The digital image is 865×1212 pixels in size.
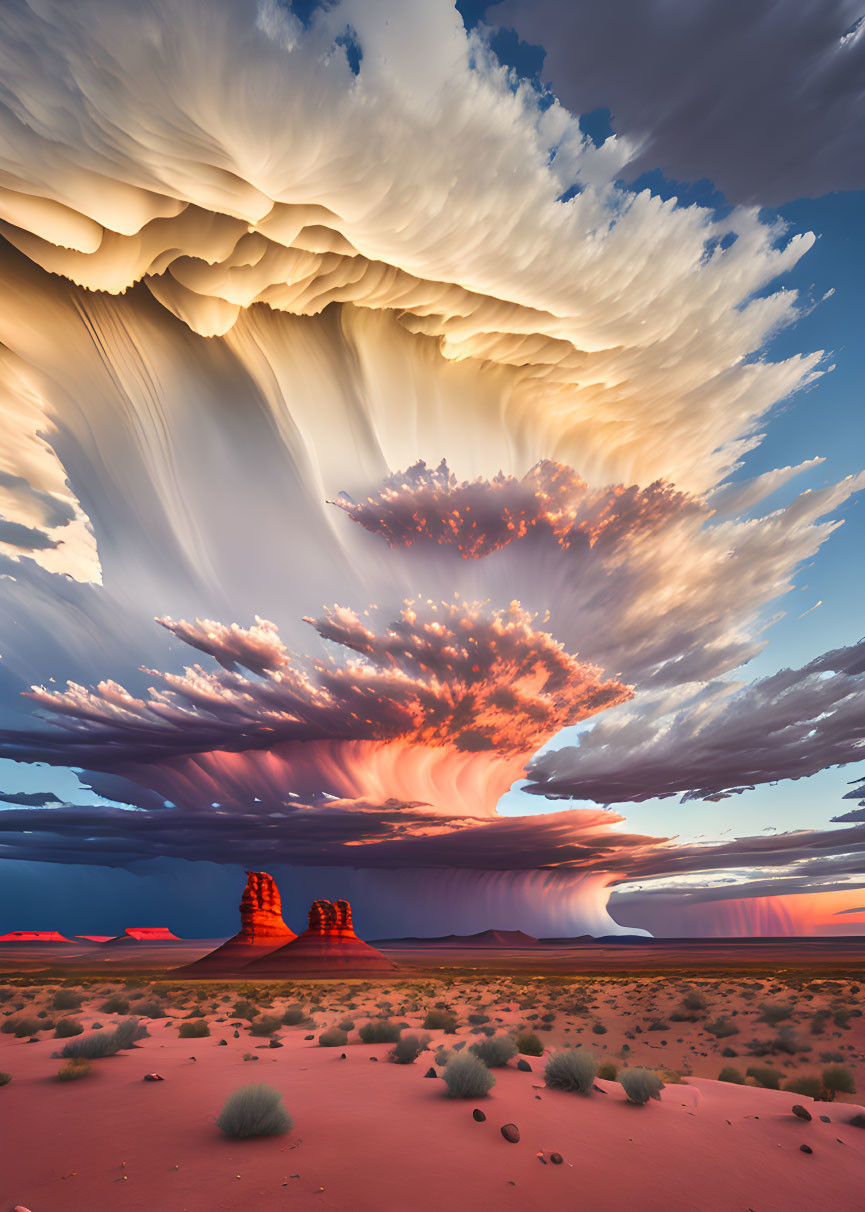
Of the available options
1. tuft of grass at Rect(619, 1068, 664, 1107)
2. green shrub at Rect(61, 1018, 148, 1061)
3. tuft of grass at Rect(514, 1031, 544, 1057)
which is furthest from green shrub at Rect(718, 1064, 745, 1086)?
green shrub at Rect(61, 1018, 148, 1061)

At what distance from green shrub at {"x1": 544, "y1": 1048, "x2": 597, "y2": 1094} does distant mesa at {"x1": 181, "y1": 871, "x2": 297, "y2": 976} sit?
→ 78.8 metres

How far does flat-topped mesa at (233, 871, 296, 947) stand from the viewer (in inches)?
3219

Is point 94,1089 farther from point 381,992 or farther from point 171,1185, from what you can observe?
point 381,992

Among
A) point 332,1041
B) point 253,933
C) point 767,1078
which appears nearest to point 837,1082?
point 767,1078

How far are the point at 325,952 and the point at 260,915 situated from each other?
52.7 ft

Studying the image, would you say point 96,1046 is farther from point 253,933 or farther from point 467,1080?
point 253,933

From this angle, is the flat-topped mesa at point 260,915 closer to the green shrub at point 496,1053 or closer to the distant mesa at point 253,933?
the distant mesa at point 253,933

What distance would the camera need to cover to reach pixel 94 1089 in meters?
8.65

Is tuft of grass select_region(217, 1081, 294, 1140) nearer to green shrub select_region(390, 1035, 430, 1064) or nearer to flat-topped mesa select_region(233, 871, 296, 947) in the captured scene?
green shrub select_region(390, 1035, 430, 1064)

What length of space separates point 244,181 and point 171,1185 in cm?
2295

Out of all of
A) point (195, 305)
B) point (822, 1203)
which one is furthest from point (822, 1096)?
point (195, 305)

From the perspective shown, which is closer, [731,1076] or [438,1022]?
[731,1076]

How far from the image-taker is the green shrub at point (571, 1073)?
9570 mm

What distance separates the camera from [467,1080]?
331 inches
